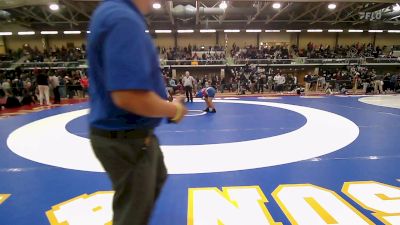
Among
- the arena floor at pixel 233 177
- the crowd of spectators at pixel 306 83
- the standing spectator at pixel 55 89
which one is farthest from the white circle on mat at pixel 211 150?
the crowd of spectators at pixel 306 83

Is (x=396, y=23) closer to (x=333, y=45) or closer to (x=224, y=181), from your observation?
(x=333, y=45)

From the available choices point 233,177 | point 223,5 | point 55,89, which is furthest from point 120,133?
point 223,5

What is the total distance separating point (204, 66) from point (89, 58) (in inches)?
888

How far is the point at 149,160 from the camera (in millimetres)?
1284

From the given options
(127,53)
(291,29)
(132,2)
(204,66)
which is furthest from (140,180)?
(291,29)

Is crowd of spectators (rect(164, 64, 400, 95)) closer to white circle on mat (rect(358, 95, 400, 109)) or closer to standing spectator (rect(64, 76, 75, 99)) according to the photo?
white circle on mat (rect(358, 95, 400, 109))

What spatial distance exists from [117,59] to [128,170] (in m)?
0.52

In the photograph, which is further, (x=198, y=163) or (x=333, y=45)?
(x=333, y=45)

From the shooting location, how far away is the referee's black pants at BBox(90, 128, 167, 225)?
122 centimetres

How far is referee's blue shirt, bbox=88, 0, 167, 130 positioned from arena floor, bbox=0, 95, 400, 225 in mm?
1555

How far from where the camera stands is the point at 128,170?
1224 millimetres

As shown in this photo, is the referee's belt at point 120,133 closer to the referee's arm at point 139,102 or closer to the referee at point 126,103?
the referee at point 126,103

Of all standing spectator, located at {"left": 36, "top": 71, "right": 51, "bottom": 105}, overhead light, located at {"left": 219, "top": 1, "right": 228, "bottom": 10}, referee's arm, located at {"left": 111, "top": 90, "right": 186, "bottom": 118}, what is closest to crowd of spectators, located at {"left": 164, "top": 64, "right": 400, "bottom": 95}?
overhead light, located at {"left": 219, "top": 1, "right": 228, "bottom": 10}

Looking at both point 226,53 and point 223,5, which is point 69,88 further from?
point 226,53
